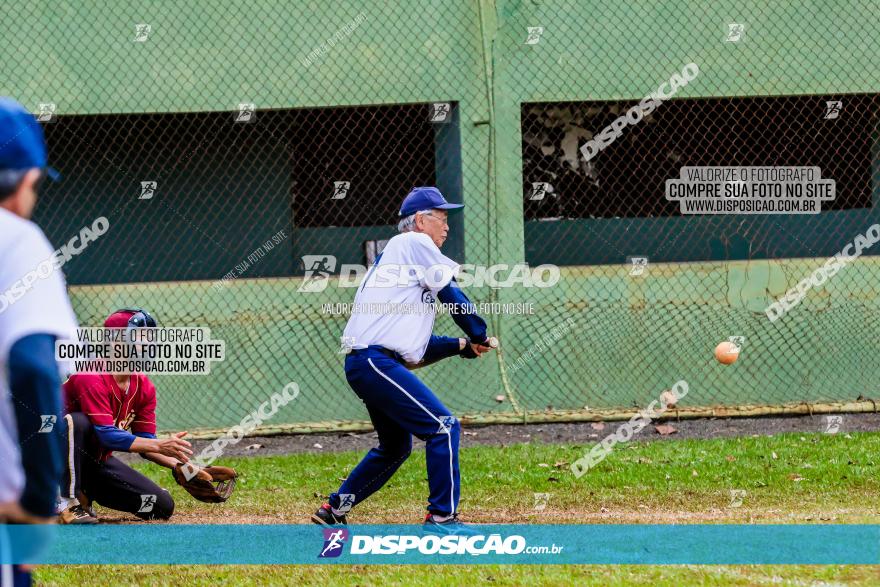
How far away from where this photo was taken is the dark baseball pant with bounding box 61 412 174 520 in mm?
7160

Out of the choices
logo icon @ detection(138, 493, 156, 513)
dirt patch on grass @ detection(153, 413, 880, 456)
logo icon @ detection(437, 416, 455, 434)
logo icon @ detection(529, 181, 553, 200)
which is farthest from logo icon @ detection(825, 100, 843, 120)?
logo icon @ detection(138, 493, 156, 513)

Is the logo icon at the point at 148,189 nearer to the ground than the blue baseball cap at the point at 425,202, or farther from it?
farther from it

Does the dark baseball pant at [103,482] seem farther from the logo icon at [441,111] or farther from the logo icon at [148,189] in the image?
the logo icon at [441,111]

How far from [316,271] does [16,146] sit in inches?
351

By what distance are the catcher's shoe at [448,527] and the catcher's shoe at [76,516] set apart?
230cm

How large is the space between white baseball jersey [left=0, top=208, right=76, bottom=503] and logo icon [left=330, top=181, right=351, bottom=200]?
8954 millimetres

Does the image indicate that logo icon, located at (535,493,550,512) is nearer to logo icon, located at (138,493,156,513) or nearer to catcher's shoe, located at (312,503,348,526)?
catcher's shoe, located at (312,503,348,526)

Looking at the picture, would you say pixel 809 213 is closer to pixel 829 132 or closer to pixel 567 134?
pixel 829 132

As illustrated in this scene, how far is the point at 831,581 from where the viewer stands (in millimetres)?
5328

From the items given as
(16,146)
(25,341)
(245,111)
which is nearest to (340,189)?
(245,111)

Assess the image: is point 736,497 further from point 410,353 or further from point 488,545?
point 410,353

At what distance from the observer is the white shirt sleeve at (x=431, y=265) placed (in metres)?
6.68

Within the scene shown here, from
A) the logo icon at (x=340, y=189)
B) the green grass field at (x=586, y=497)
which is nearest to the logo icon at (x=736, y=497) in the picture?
the green grass field at (x=586, y=497)

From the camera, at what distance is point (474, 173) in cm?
1141
